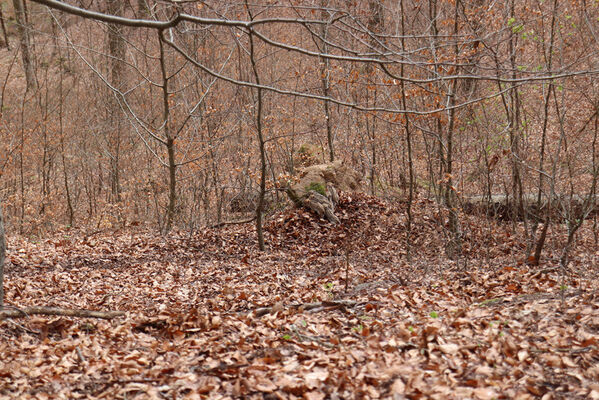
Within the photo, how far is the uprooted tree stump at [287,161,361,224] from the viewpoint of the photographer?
10.3 metres

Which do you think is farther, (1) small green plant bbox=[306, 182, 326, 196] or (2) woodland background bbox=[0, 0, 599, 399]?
(1) small green plant bbox=[306, 182, 326, 196]

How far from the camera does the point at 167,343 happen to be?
175 inches

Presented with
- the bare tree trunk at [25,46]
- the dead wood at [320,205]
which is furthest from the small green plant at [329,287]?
the bare tree trunk at [25,46]

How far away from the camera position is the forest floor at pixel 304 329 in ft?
11.5

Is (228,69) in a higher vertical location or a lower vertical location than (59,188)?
higher

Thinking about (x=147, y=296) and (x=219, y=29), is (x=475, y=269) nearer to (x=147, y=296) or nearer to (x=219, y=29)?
(x=147, y=296)

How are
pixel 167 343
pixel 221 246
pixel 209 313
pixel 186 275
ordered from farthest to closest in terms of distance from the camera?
pixel 221 246
pixel 186 275
pixel 209 313
pixel 167 343

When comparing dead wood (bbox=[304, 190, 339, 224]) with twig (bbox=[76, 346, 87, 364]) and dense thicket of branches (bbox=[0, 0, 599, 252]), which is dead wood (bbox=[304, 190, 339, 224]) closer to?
dense thicket of branches (bbox=[0, 0, 599, 252])

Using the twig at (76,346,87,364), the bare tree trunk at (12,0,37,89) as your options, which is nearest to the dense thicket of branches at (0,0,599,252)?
the bare tree trunk at (12,0,37,89)

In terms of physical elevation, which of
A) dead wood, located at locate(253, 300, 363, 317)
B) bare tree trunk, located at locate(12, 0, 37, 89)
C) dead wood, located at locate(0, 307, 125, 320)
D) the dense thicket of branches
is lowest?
dead wood, located at locate(253, 300, 363, 317)

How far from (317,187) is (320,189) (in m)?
0.08

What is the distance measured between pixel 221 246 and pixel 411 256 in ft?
11.4

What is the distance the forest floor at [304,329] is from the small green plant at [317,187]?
2154 mm

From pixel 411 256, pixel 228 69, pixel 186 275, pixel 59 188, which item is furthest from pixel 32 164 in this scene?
A: pixel 411 256
